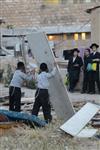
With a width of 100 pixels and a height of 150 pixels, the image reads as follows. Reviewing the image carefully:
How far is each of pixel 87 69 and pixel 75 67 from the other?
1.72 ft

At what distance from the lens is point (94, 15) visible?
920 inches

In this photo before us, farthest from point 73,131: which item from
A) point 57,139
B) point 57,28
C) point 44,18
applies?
point 44,18

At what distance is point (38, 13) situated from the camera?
186 ft

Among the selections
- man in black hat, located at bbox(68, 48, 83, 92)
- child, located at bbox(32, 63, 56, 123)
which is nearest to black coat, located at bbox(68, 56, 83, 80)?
man in black hat, located at bbox(68, 48, 83, 92)

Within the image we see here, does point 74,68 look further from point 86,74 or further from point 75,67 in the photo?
point 86,74

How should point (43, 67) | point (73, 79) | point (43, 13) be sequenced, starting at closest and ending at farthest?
point (43, 67), point (73, 79), point (43, 13)

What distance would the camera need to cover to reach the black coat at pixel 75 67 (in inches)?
810

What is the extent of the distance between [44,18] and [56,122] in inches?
1700

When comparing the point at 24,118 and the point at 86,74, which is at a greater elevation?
the point at 24,118

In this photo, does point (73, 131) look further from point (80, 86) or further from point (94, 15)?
point (94, 15)

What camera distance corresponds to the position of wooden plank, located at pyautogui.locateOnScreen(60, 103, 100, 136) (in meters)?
11.7

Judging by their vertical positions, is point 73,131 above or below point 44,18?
above

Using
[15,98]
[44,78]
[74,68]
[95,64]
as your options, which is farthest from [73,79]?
[44,78]

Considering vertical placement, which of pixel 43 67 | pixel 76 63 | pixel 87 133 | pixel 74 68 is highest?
pixel 43 67
